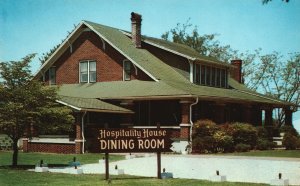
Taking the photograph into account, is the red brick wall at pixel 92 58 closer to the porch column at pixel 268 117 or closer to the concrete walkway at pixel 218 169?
the concrete walkway at pixel 218 169

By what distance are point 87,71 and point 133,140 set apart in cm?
2061

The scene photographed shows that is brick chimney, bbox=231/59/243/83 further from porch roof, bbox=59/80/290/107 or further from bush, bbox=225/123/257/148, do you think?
bush, bbox=225/123/257/148

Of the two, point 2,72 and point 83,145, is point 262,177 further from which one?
point 83,145

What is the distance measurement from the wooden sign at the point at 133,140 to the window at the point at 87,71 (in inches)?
789

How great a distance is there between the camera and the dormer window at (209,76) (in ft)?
114

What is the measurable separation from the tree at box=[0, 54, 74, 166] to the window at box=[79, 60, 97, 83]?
47.5 feet

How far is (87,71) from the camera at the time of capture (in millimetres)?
34875

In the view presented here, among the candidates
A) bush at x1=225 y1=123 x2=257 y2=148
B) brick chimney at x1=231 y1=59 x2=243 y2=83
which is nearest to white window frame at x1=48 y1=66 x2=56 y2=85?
bush at x1=225 y1=123 x2=257 y2=148

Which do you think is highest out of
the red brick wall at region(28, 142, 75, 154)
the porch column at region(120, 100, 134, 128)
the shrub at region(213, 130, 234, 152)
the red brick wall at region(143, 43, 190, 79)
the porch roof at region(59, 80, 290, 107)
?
the red brick wall at region(143, 43, 190, 79)

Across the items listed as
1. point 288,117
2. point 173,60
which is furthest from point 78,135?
point 288,117

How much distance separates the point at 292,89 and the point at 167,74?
3587cm

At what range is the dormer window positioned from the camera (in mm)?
34812

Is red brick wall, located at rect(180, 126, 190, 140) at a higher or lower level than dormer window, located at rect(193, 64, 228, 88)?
lower

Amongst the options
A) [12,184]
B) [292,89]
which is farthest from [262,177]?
[292,89]
